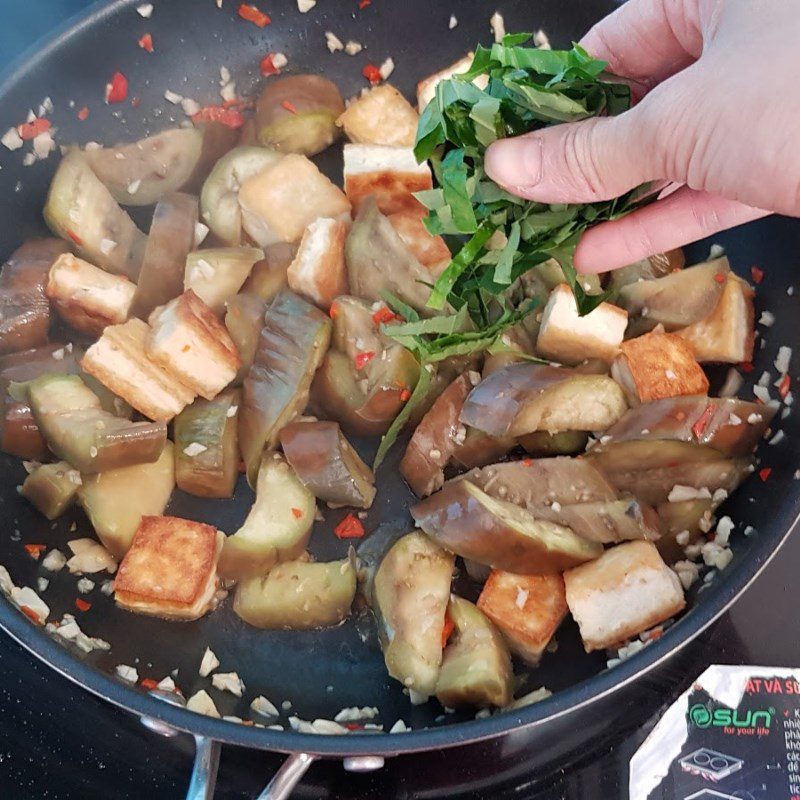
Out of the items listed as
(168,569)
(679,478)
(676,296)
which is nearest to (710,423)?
(679,478)

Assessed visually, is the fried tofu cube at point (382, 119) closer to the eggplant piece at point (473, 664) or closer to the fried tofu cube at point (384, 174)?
the fried tofu cube at point (384, 174)

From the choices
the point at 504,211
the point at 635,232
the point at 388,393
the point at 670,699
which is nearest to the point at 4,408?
the point at 388,393

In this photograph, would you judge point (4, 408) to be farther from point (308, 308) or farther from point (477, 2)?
point (477, 2)

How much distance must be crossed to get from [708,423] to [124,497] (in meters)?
1.34

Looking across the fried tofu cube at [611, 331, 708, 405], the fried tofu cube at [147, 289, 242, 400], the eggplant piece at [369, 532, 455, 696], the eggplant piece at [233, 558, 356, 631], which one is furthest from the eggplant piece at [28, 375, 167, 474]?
the fried tofu cube at [611, 331, 708, 405]

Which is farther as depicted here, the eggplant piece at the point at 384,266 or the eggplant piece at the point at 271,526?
the eggplant piece at the point at 384,266

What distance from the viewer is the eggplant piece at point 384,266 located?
217 centimetres

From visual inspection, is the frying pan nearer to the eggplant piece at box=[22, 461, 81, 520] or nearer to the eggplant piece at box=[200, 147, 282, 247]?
the eggplant piece at box=[22, 461, 81, 520]

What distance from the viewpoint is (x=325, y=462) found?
2021 millimetres

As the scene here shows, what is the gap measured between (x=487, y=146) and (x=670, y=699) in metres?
1.20

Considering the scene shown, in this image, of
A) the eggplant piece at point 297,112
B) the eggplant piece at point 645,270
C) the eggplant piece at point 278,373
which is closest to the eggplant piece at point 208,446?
the eggplant piece at point 278,373

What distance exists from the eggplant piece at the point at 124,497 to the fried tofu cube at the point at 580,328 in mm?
983

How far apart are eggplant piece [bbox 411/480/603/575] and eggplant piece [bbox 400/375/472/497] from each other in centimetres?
17

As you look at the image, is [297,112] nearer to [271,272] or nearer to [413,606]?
[271,272]
